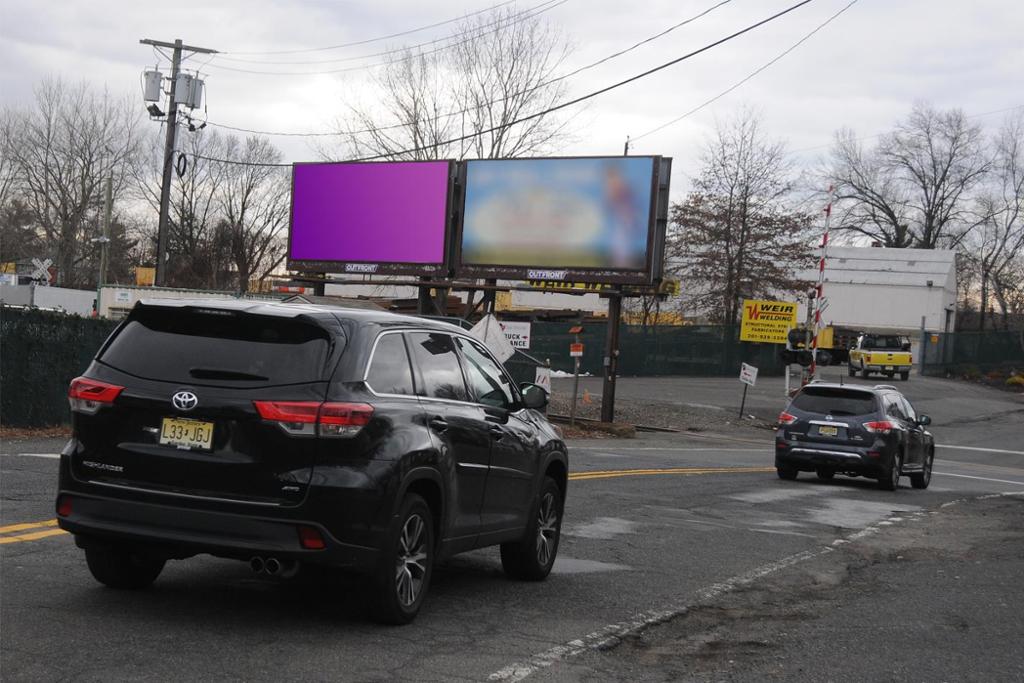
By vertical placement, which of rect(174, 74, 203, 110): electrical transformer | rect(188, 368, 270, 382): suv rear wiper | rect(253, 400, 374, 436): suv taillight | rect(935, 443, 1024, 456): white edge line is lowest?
rect(935, 443, 1024, 456): white edge line

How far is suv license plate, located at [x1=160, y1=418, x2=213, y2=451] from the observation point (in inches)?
259

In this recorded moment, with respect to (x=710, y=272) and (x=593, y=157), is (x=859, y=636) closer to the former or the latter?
(x=593, y=157)

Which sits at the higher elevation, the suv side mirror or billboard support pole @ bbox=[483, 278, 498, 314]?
billboard support pole @ bbox=[483, 278, 498, 314]

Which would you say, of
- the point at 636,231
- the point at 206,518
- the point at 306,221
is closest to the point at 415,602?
the point at 206,518

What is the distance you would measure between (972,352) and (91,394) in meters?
70.2

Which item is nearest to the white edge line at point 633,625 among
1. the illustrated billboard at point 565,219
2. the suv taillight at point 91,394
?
the suv taillight at point 91,394

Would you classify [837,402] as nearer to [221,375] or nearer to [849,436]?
[849,436]

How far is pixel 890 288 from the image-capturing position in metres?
82.8

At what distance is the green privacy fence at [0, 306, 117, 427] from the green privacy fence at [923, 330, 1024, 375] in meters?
56.2

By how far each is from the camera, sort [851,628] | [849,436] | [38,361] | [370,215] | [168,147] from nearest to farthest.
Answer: [851,628] < [38,361] < [849,436] < [370,215] < [168,147]

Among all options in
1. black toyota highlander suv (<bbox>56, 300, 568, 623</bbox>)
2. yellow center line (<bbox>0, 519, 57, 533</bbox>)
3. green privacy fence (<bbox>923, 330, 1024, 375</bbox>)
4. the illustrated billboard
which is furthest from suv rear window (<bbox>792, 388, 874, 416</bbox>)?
green privacy fence (<bbox>923, 330, 1024, 375</bbox>)

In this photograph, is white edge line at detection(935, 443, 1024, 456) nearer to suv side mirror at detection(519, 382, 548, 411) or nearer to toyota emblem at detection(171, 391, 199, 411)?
suv side mirror at detection(519, 382, 548, 411)

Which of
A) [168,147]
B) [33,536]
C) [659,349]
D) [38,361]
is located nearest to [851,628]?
[33,536]

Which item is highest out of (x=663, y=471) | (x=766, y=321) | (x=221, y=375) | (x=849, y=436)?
(x=766, y=321)
